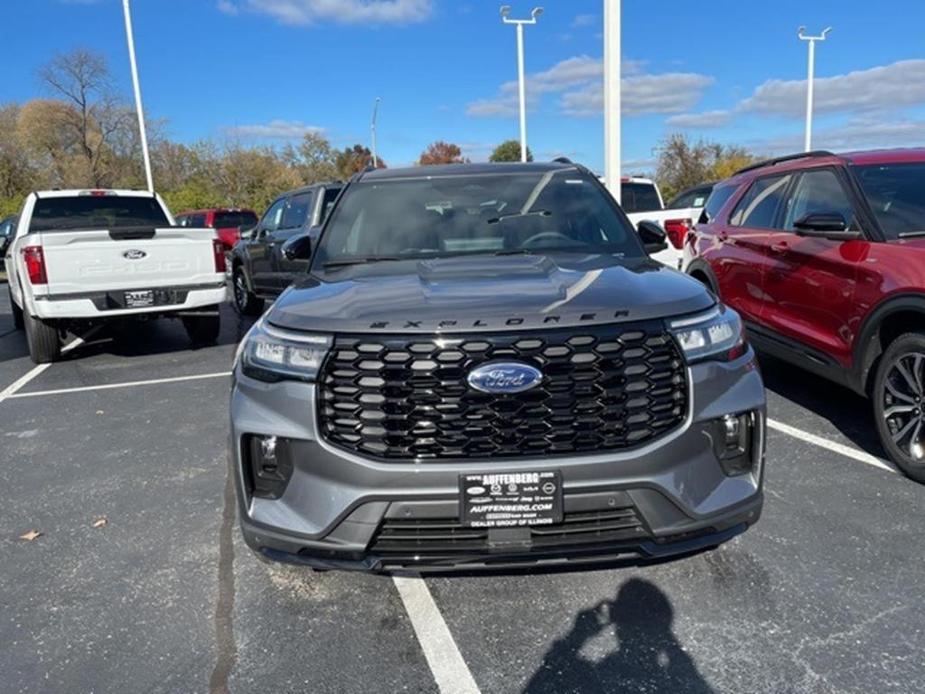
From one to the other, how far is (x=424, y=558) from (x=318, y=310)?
101 centimetres

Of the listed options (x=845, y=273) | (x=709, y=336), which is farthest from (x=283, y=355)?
(x=845, y=273)

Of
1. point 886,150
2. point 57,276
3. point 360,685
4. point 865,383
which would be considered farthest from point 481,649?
point 57,276

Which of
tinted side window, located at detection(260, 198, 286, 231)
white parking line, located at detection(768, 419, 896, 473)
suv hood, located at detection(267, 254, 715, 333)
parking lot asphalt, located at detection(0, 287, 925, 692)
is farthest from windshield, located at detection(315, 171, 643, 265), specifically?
tinted side window, located at detection(260, 198, 286, 231)

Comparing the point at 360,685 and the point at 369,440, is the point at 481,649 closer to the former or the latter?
the point at 360,685

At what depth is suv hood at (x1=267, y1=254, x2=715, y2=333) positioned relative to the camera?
2.44 meters

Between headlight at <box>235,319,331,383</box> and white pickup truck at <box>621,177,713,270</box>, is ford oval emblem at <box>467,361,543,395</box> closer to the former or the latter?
headlight at <box>235,319,331,383</box>

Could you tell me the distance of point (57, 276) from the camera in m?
6.92

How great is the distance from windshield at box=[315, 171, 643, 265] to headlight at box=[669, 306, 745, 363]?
1004 millimetres

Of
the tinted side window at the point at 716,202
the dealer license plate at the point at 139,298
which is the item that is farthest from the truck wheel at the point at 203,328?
the tinted side window at the point at 716,202

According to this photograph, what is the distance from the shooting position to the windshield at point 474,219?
371 centimetres

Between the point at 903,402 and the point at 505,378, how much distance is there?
9.32ft

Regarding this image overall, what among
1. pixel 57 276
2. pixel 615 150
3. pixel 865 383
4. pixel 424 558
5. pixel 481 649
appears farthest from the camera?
pixel 615 150

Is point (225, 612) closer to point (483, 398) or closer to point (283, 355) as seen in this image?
point (283, 355)

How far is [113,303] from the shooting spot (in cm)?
715
